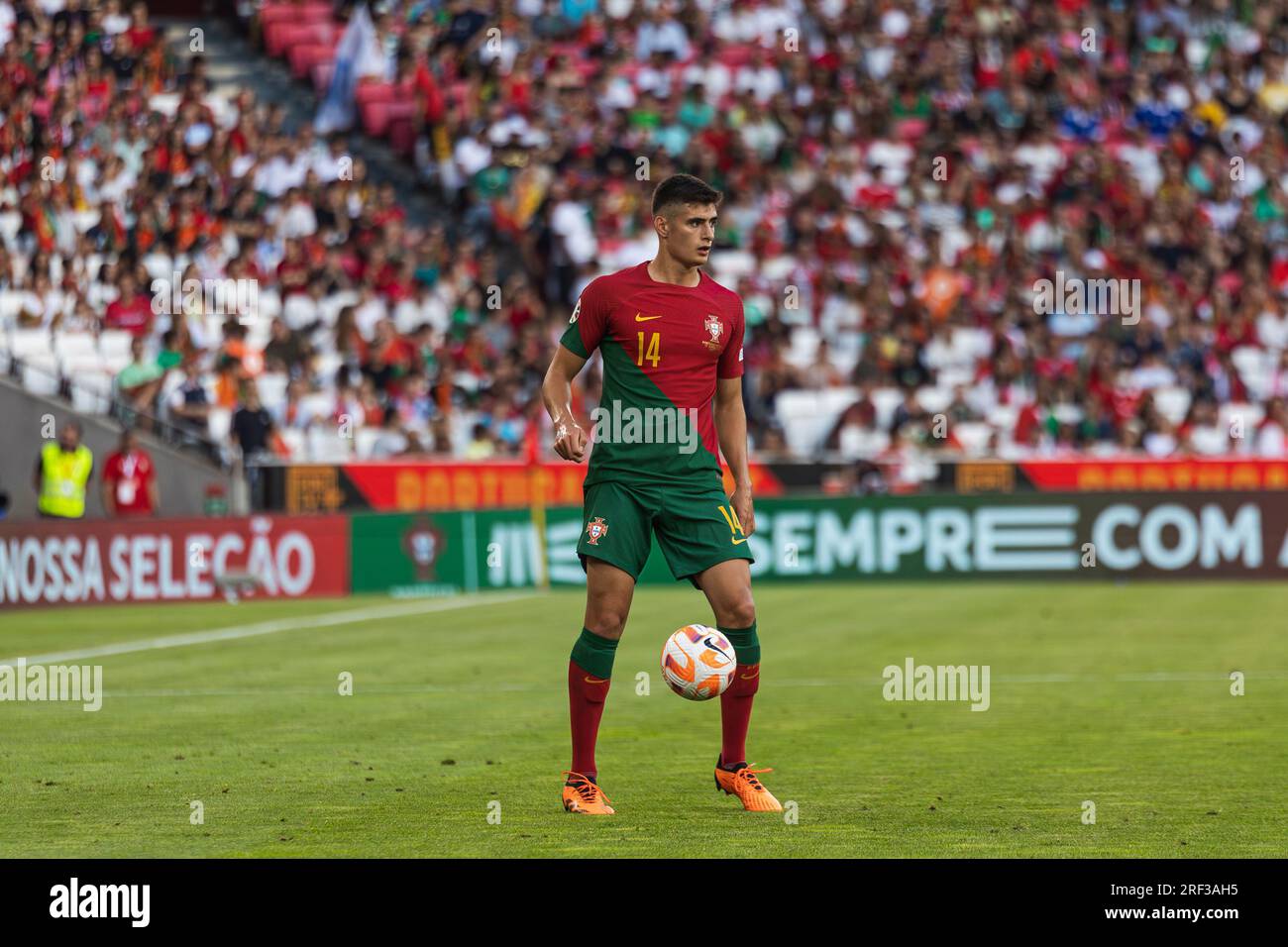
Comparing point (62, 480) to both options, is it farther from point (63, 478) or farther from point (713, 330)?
point (713, 330)

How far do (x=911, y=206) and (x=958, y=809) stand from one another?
22.7m

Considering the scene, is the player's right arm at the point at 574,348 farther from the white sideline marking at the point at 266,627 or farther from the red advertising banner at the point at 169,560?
the red advertising banner at the point at 169,560

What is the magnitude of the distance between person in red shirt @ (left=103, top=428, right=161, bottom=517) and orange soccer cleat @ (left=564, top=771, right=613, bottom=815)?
652 inches

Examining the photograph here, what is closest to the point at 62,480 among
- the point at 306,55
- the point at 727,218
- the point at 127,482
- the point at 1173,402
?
the point at 127,482

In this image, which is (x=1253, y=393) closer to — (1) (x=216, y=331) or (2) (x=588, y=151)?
(2) (x=588, y=151)

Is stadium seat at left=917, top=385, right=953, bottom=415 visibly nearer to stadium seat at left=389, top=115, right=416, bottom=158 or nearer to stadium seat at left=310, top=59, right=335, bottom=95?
stadium seat at left=389, top=115, right=416, bottom=158

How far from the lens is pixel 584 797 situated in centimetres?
873

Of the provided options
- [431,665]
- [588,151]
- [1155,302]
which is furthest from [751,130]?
[431,665]

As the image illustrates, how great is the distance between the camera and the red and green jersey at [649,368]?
28.8ft

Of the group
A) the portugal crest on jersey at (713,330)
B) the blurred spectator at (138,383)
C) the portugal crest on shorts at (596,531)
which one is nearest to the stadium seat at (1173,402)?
the blurred spectator at (138,383)

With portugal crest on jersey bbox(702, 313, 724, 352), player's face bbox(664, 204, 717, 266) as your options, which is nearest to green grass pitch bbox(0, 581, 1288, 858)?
portugal crest on jersey bbox(702, 313, 724, 352)

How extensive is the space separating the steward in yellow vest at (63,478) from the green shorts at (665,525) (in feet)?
52.5

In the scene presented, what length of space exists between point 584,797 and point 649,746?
2665mm

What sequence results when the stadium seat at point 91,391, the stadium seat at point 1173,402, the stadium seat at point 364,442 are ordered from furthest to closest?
the stadium seat at point 1173,402 < the stadium seat at point 364,442 < the stadium seat at point 91,391
